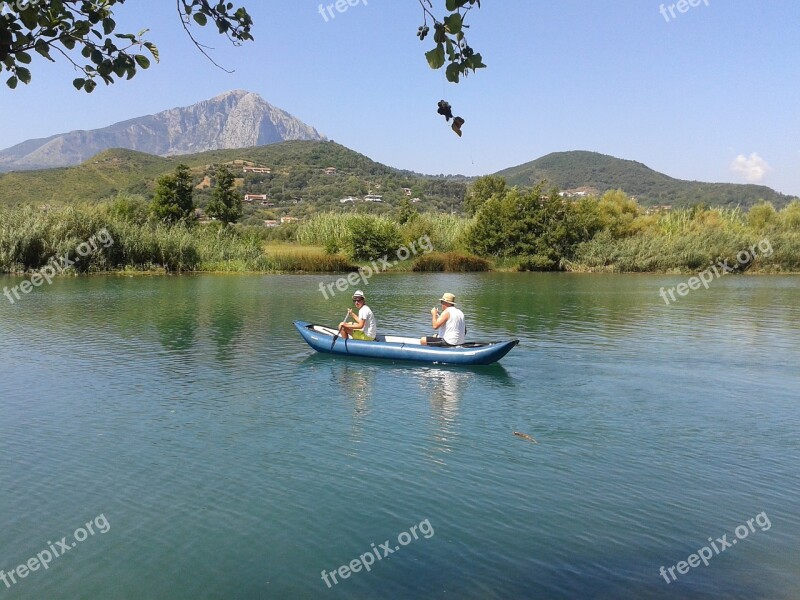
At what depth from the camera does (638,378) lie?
15.6 meters

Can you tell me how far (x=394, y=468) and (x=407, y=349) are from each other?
7.44 meters

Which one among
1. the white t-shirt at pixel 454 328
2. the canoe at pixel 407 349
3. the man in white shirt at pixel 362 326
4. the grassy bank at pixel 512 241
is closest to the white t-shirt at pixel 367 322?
the man in white shirt at pixel 362 326

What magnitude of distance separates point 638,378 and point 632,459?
5974 mm

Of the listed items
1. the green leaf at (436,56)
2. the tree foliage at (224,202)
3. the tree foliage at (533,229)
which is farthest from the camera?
the tree foliage at (224,202)

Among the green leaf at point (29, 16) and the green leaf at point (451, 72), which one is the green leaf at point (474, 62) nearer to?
the green leaf at point (451, 72)

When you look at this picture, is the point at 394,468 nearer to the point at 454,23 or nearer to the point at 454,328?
the point at 454,23

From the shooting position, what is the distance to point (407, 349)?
55.1 feet

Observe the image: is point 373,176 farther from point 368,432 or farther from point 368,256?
point 368,432

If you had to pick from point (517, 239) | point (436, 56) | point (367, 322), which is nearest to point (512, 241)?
point (517, 239)

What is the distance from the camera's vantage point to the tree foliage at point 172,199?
54969 millimetres

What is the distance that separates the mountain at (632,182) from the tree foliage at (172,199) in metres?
114

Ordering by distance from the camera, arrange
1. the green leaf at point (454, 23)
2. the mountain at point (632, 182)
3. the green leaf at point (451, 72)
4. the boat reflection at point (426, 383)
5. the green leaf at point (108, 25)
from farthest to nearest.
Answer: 1. the mountain at point (632, 182)
2. the boat reflection at point (426, 383)
3. the green leaf at point (108, 25)
4. the green leaf at point (451, 72)
5. the green leaf at point (454, 23)

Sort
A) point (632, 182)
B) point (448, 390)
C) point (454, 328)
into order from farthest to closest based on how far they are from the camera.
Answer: point (632, 182), point (454, 328), point (448, 390)

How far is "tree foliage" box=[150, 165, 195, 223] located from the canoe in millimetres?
40256
